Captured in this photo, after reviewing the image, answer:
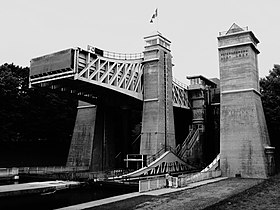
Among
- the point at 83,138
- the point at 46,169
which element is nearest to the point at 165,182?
the point at 46,169

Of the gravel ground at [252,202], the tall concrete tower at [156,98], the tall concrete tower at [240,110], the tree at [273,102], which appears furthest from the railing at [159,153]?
the gravel ground at [252,202]

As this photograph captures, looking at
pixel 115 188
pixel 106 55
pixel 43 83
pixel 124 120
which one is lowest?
pixel 115 188

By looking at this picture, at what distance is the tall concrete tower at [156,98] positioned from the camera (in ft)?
107

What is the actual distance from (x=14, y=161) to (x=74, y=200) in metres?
25.9

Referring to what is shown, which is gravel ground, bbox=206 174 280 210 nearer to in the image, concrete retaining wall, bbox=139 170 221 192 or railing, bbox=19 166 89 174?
concrete retaining wall, bbox=139 170 221 192

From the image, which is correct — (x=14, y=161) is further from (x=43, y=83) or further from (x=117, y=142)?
(x=43, y=83)

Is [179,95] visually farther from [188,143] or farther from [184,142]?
[188,143]

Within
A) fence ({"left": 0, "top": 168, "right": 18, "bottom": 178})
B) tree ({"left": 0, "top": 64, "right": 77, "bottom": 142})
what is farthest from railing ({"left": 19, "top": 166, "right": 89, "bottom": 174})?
tree ({"left": 0, "top": 64, "right": 77, "bottom": 142})

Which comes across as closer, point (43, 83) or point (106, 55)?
point (43, 83)

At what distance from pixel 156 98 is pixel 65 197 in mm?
17528

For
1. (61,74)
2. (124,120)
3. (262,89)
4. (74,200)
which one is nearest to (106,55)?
(61,74)

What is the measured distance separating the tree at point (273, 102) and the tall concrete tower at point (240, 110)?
8.95 metres

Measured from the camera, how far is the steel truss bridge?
25.2 metres

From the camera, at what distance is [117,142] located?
38.2m
